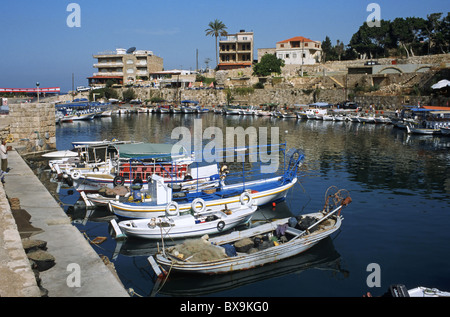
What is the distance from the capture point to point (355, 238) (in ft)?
52.5

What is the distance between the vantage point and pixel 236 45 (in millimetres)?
96562

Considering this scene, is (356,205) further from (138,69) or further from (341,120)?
(138,69)

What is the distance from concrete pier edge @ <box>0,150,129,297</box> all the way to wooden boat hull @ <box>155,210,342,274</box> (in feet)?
7.84

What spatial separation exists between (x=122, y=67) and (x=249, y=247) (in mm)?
94758

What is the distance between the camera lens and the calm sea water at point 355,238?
40.5 ft

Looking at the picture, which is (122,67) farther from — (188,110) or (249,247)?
(249,247)

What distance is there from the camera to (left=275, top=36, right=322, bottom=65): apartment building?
301 feet

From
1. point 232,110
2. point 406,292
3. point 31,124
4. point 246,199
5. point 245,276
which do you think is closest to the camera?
point 406,292

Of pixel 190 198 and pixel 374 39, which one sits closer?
pixel 190 198

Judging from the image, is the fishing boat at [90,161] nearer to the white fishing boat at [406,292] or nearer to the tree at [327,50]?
the white fishing boat at [406,292]

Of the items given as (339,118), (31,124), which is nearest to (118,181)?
(31,124)

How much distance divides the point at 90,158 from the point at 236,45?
77213mm
